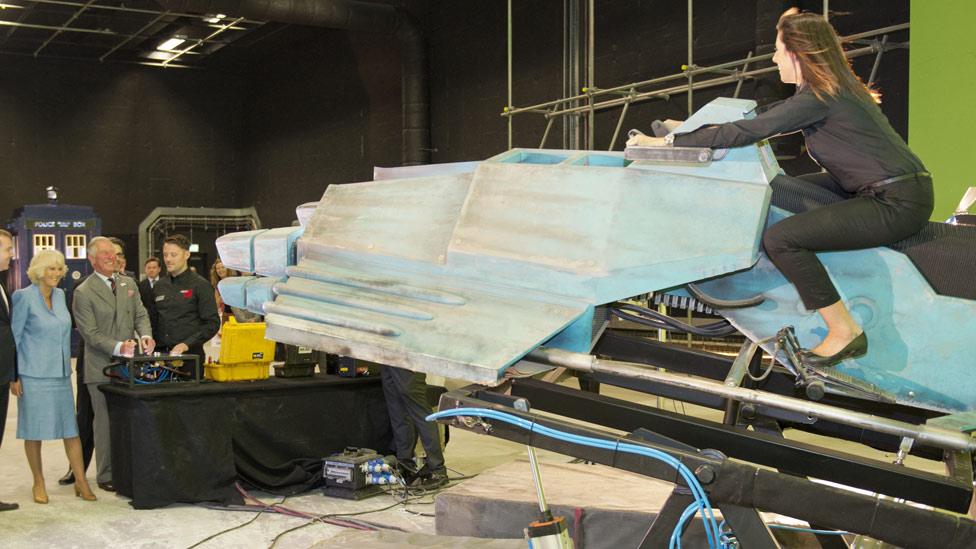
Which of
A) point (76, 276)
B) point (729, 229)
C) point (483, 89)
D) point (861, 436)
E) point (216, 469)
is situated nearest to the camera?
point (729, 229)

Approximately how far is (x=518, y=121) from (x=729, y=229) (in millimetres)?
10058

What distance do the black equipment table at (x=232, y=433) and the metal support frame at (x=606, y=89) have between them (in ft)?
12.9

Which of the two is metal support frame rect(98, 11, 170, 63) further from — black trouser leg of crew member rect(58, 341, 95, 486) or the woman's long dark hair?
the woman's long dark hair

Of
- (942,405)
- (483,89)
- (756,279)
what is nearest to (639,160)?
(756,279)

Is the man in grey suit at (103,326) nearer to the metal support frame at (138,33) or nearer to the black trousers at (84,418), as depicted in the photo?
the black trousers at (84,418)

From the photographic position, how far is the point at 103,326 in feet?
21.8

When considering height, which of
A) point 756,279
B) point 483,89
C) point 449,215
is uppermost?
point 483,89

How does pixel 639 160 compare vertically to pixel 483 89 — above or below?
below

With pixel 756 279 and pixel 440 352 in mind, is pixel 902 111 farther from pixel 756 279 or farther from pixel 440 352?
pixel 440 352

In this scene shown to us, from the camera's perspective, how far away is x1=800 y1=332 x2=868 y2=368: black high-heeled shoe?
287 cm

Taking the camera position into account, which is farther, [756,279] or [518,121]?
[518,121]

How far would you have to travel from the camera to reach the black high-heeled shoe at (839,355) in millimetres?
2871

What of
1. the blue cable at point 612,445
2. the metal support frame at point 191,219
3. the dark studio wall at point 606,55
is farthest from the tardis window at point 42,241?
the blue cable at point 612,445

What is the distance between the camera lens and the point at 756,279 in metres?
3.12
